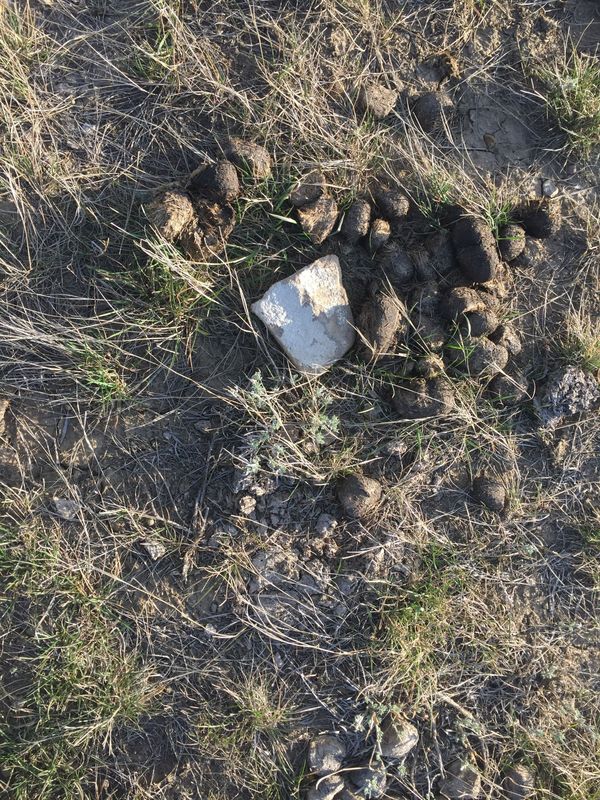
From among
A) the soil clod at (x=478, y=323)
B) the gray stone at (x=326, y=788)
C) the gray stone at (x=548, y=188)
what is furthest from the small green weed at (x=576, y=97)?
the gray stone at (x=326, y=788)

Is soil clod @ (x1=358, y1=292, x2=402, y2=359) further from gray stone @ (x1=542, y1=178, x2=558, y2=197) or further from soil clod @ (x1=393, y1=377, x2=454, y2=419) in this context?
gray stone @ (x1=542, y1=178, x2=558, y2=197)

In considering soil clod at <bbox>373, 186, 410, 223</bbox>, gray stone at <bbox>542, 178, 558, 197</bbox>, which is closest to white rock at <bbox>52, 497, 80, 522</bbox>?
soil clod at <bbox>373, 186, 410, 223</bbox>

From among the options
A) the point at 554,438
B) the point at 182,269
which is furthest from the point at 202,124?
the point at 554,438

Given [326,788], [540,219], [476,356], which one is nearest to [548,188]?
[540,219]

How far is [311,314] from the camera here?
106 inches

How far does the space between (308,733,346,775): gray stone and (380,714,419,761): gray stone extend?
0.19m

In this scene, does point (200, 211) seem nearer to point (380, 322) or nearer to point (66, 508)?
point (380, 322)

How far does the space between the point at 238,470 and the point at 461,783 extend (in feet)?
5.52

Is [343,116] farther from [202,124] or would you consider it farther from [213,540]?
[213,540]

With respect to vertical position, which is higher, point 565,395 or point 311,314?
point 311,314

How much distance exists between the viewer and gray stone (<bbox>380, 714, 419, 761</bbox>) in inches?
104

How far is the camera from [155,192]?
8.95 feet

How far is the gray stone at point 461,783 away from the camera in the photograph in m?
2.65

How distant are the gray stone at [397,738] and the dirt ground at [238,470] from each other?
6cm
